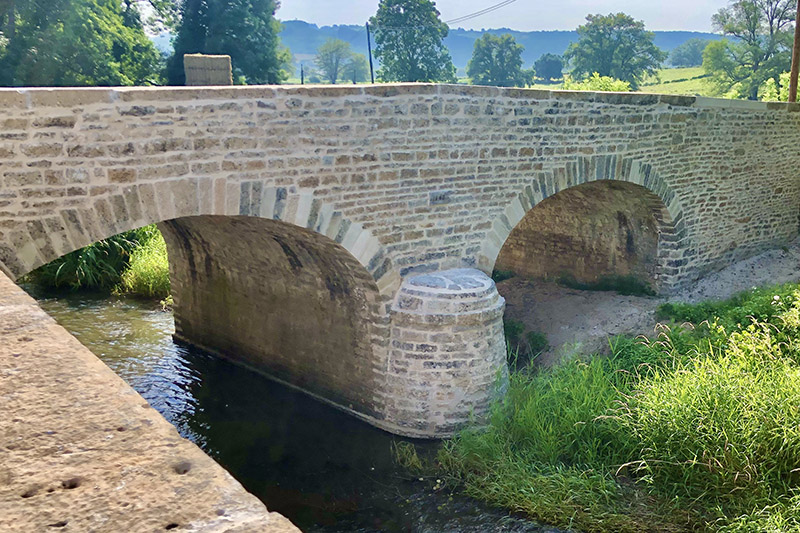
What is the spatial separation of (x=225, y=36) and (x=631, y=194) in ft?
55.2

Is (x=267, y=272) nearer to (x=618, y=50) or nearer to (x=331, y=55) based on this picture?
(x=618, y=50)

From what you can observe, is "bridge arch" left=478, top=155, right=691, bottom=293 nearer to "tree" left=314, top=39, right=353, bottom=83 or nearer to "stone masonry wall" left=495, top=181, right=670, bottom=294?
"stone masonry wall" left=495, top=181, right=670, bottom=294

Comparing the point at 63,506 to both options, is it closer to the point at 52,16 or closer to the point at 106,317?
the point at 106,317

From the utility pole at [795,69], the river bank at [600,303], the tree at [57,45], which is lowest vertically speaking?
the river bank at [600,303]

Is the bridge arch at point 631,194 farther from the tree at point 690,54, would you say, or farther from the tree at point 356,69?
the tree at point 690,54

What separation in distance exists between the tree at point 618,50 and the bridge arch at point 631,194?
128ft

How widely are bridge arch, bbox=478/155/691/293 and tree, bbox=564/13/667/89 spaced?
128 ft

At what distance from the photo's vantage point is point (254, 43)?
2489 centimetres

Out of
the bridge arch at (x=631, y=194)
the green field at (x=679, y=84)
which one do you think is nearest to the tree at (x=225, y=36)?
the bridge arch at (x=631, y=194)

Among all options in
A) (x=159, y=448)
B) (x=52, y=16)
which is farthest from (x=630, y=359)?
(x=52, y=16)

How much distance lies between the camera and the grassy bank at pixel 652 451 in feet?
21.3

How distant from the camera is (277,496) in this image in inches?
291

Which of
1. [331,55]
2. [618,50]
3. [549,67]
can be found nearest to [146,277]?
[618,50]

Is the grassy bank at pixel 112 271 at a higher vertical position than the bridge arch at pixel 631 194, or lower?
lower
